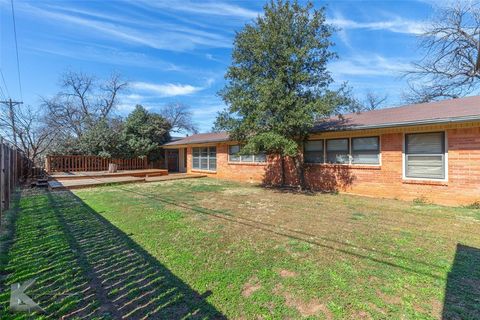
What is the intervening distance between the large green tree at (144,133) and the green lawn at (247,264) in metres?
14.5

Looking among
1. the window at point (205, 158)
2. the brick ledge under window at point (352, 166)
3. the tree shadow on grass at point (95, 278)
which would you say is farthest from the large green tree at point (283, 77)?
the window at point (205, 158)

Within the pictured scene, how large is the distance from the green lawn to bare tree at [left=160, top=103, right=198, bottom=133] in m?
30.8

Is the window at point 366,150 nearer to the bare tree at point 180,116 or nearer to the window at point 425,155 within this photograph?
the window at point 425,155

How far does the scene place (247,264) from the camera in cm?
341

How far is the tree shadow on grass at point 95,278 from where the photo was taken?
8.00 feet

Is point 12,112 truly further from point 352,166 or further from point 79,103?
point 352,166

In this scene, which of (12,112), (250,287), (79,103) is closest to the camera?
(250,287)

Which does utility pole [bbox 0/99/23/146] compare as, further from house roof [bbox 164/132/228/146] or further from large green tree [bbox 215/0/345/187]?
large green tree [bbox 215/0/345/187]

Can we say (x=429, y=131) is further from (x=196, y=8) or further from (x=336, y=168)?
(x=196, y=8)

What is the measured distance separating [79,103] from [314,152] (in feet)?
92.1

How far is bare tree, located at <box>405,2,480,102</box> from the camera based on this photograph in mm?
15938

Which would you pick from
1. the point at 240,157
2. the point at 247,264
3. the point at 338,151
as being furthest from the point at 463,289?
the point at 240,157

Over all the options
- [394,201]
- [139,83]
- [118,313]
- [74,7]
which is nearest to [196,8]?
[74,7]

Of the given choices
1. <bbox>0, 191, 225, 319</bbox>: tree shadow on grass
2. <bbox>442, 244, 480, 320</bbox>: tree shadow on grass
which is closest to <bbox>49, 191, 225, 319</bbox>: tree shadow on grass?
<bbox>0, 191, 225, 319</bbox>: tree shadow on grass
